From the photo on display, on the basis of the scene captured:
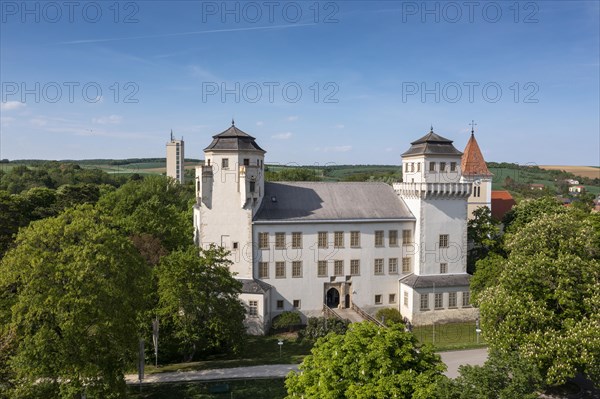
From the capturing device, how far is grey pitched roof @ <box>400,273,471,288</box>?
40.6m

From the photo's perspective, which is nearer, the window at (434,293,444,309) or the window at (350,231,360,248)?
the window at (434,293,444,309)

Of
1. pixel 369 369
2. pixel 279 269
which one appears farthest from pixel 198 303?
pixel 369 369

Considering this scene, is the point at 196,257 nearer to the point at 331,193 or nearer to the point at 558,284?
the point at 331,193

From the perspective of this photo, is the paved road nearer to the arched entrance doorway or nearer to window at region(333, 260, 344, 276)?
the arched entrance doorway

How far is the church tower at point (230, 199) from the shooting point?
3931cm

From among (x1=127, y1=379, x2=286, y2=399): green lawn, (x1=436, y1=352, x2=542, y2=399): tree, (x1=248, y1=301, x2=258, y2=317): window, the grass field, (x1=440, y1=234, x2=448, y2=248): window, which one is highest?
the grass field

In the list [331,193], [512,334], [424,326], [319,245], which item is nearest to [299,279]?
[319,245]

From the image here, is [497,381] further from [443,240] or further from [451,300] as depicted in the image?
[443,240]

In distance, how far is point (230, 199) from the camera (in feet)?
130

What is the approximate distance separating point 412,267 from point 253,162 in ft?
57.0

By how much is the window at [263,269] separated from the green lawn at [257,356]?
16.6ft

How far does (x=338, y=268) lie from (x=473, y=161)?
28.8 meters

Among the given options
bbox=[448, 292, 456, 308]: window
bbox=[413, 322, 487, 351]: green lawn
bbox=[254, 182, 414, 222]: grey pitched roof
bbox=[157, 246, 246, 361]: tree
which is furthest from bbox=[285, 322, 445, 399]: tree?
bbox=[448, 292, 456, 308]: window

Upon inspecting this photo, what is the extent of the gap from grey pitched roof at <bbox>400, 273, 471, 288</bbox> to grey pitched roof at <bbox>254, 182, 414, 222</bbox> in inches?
216
